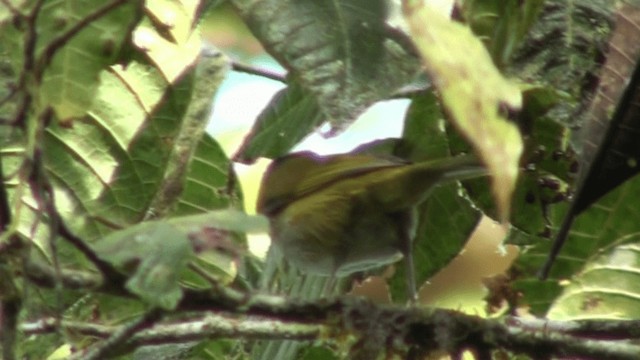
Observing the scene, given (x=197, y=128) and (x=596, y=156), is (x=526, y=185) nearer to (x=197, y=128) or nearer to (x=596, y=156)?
(x=596, y=156)

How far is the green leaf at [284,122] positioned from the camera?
1694mm

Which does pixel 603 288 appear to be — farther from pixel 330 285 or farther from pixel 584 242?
pixel 330 285

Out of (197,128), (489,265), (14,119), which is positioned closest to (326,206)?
(197,128)

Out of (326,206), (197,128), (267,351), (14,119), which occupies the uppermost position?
(14,119)

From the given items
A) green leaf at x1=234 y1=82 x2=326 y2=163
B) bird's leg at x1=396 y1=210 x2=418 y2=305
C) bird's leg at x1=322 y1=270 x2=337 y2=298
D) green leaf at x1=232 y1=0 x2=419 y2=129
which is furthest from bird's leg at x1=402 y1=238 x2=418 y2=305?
green leaf at x1=232 y1=0 x2=419 y2=129

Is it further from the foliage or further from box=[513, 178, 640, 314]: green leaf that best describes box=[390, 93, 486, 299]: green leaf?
box=[513, 178, 640, 314]: green leaf

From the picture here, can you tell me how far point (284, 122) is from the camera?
1.74 m

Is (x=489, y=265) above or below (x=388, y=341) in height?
below

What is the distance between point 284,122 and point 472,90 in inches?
40.5

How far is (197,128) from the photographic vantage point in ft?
4.69

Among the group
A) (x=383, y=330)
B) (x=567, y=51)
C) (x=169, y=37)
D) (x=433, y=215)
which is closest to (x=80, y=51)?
(x=169, y=37)

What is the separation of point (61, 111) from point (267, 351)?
556mm

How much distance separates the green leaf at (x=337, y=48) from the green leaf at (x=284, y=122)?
0.34 meters

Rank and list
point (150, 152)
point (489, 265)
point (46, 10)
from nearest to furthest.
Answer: point (46, 10), point (150, 152), point (489, 265)
